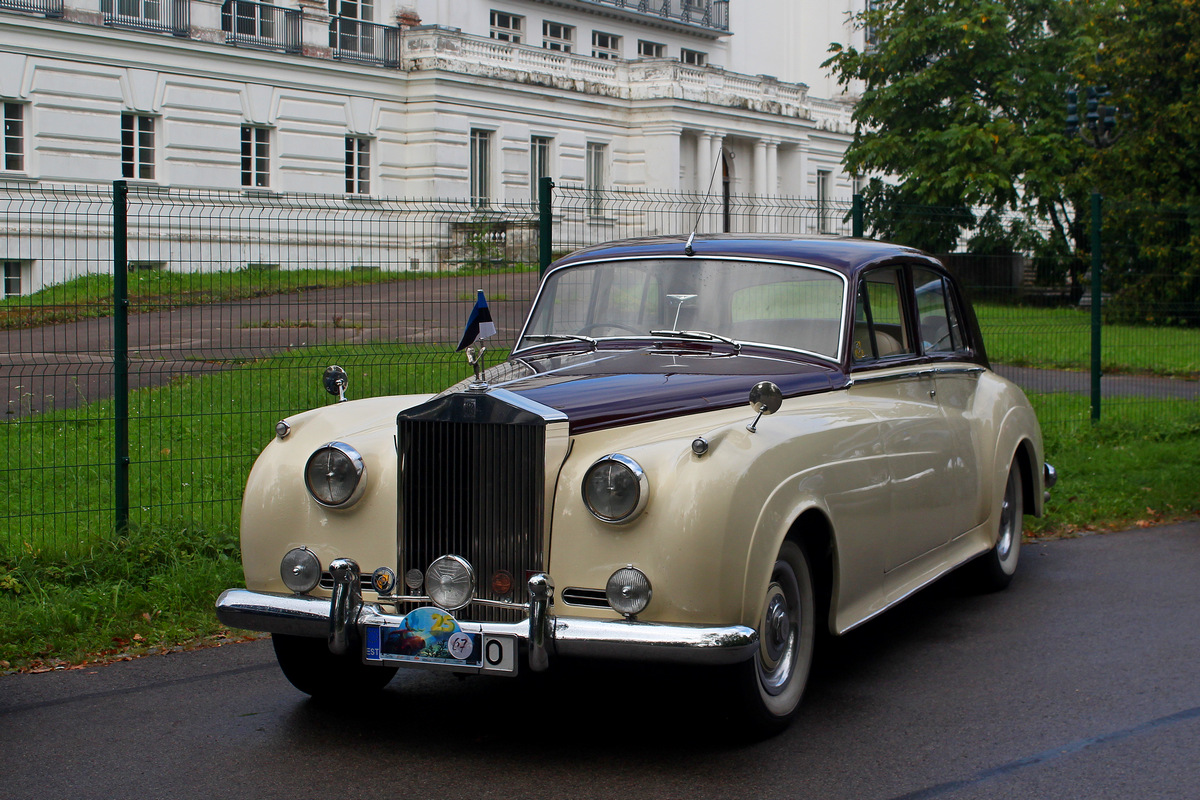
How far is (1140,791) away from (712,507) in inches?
64.8

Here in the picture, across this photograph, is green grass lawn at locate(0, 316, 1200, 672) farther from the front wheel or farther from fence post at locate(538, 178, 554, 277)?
the front wheel

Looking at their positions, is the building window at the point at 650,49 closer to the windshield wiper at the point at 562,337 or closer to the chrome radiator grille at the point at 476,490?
the windshield wiper at the point at 562,337

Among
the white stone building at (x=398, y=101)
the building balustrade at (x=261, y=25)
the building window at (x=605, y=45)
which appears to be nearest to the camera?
the white stone building at (x=398, y=101)

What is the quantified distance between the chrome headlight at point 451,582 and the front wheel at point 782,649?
985mm

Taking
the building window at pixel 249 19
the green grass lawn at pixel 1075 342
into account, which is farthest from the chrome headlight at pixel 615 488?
the building window at pixel 249 19

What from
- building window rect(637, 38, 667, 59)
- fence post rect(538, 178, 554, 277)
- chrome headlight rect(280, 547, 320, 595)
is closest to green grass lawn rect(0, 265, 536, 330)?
fence post rect(538, 178, 554, 277)

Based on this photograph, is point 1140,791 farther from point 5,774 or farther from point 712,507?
point 5,774

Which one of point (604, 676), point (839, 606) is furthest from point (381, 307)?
point (839, 606)

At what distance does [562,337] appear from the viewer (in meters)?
6.01

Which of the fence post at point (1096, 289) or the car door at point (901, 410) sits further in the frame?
the fence post at point (1096, 289)

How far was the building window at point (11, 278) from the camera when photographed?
7.25m

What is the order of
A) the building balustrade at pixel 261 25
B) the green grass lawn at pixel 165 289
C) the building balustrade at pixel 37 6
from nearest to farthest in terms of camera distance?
the green grass lawn at pixel 165 289 → the building balustrade at pixel 37 6 → the building balustrade at pixel 261 25

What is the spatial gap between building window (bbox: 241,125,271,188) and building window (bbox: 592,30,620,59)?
15466 millimetres

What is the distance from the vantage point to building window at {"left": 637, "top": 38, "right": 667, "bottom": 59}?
4559 cm
